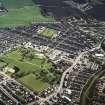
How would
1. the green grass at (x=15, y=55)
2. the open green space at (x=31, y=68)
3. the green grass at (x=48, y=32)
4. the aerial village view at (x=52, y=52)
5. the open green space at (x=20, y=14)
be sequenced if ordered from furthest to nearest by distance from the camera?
the open green space at (x=20, y=14)
the green grass at (x=48, y=32)
the green grass at (x=15, y=55)
the open green space at (x=31, y=68)
the aerial village view at (x=52, y=52)

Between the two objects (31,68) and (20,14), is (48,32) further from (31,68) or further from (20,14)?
(31,68)

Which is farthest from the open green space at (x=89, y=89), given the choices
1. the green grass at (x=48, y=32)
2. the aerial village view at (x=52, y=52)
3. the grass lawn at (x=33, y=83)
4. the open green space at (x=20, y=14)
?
the open green space at (x=20, y=14)

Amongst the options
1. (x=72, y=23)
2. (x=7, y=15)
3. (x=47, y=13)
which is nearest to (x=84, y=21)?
(x=72, y=23)

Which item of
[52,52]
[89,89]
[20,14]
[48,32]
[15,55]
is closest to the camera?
[89,89]

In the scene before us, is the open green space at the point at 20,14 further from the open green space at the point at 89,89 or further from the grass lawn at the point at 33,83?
the open green space at the point at 89,89

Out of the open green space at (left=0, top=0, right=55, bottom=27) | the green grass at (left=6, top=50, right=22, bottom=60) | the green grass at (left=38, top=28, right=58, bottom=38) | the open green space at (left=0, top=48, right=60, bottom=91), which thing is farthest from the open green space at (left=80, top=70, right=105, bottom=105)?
the open green space at (left=0, top=0, right=55, bottom=27)

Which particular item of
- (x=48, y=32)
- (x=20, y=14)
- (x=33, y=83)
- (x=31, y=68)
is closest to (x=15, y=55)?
(x=31, y=68)

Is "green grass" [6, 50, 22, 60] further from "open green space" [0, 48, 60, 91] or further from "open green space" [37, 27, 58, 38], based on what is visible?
"open green space" [37, 27, 58, 38]
